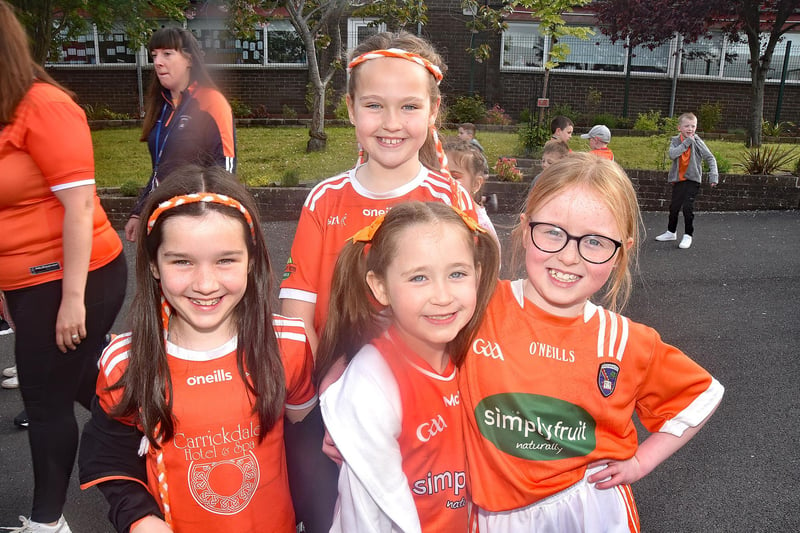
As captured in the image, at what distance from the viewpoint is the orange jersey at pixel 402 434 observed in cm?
161

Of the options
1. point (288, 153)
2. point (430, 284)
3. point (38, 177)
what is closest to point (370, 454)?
point (430, 284)

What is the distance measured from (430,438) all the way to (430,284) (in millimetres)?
417

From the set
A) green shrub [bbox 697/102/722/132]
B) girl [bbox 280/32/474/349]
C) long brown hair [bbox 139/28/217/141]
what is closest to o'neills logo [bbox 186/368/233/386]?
girl [bbox 280/32/474/349]

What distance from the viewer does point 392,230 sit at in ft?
5.91

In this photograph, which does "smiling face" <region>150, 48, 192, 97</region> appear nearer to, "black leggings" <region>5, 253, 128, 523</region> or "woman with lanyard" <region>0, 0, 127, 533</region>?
"woman with lanyard" <region>0, 0, 127, 533</region>

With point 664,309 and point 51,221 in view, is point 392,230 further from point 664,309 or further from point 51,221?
point 664,309

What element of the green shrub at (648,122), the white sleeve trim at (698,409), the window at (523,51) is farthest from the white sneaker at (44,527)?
the window at (523,51)

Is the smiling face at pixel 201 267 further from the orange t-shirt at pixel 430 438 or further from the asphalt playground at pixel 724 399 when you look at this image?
the asphalt playground at pixel 724 399

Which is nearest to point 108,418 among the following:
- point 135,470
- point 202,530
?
point 135,470

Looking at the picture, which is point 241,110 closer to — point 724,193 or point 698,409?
point 724,193

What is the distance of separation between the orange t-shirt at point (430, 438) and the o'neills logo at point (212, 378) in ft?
1.43

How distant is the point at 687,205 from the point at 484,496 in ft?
26.4

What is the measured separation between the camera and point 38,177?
246 cm

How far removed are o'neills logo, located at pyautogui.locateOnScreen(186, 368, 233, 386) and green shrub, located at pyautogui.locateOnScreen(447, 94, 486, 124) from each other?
633 inches
